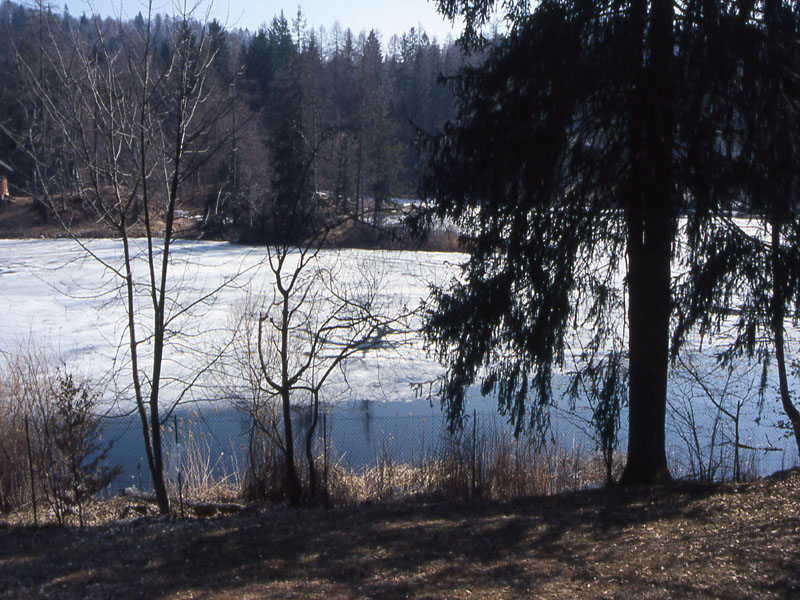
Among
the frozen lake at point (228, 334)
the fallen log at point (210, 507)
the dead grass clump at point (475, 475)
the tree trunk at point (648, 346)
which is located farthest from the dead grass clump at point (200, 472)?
the tree trunk at point (648, 346)

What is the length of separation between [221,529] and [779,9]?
757 cm

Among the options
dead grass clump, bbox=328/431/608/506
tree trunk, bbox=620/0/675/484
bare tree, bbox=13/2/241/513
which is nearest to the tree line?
bare tree, bbox=13/2/241/513

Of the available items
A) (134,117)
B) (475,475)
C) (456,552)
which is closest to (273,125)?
(134,117)

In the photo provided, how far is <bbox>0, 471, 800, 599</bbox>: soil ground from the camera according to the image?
5.08 m

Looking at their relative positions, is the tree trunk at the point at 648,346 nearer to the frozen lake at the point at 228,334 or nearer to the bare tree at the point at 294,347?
the frozen lake at the point at 228,334

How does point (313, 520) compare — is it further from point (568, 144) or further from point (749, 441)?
point (749, 441)

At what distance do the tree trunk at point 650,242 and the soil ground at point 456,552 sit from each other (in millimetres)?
656

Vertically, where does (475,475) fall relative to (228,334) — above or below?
below

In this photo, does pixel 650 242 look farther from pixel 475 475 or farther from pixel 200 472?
pixel 200 472

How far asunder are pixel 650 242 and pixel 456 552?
13.4 feet

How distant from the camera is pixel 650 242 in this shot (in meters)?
8.08

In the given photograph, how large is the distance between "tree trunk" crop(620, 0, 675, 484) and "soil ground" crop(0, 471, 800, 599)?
656mm

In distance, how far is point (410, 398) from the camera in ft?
48.2

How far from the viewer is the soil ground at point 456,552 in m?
5.08
